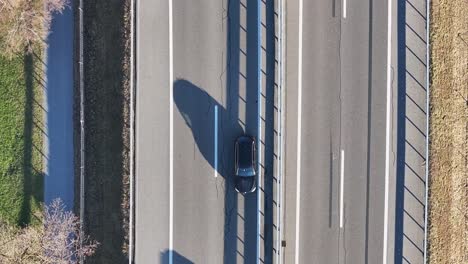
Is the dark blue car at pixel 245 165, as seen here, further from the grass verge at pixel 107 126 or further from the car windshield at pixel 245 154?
the grass verge at pixel 107 126

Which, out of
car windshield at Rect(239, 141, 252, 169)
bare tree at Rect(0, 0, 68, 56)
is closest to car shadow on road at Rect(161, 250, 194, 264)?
car windshield at Rect(239, 141, 252, 169)

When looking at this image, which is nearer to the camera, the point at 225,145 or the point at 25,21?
the point at 225,145

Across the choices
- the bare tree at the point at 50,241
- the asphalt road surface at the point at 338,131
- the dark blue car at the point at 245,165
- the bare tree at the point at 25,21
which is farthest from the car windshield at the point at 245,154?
the bare tree at the point at 25,21

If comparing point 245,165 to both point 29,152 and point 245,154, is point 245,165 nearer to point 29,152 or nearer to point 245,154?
point 245,154

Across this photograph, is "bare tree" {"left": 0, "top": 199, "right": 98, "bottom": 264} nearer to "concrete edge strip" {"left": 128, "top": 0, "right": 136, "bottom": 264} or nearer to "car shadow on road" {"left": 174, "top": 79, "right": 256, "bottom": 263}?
"concrete edge strip" {"left": 128, "top": 0, "right": 136, "bottom": 264}

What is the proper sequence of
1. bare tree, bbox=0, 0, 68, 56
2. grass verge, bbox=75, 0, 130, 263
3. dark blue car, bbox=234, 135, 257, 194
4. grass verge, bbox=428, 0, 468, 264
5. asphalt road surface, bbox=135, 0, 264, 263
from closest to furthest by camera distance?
dark blue car, bbox=234, 135, 257, 194 → asphalt road surface, bbox=135, 0, 264, 263 → grass verge, bbox=428, 0, 468, 264 → grass verge, bbox=75, 0, 130, 263 → bare tree, bbox=0, 0, 68, 56

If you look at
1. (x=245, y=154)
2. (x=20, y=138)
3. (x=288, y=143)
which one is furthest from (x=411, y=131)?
(x=20, y=138)
